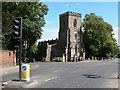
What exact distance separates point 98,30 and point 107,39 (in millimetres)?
4174

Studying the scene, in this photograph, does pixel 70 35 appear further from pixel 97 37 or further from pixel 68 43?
pixel 97 37

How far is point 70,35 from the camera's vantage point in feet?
298

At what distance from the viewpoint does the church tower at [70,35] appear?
8938 cm

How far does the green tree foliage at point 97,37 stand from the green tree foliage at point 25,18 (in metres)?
46.1

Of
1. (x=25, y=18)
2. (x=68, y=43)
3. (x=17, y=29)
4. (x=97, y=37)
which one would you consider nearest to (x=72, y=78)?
(x=17, y=29)

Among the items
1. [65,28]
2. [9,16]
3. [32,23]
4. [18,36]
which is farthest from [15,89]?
[65,28]

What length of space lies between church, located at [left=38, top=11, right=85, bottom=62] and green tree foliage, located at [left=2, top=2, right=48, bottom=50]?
123 feet

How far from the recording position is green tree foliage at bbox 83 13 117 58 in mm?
96062

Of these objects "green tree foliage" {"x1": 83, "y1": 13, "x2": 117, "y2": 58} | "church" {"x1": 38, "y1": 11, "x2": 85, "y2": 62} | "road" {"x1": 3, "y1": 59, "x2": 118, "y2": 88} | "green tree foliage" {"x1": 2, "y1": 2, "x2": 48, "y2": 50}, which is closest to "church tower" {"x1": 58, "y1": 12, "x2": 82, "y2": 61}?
"church" {"x1": 38, "y1": 11, "x2": 85, "y2": 62}

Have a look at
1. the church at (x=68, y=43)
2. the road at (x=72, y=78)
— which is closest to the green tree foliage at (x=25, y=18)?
the road at (x=72, y=78)

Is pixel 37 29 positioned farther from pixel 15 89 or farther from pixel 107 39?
pixel 107 39

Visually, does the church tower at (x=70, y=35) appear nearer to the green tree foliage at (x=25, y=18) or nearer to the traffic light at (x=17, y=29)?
the green tree foliage at (x=25, y=18)

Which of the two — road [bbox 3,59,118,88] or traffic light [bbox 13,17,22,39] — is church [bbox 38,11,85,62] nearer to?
road [bbox 3,59,118,88]

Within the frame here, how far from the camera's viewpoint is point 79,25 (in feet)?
306
